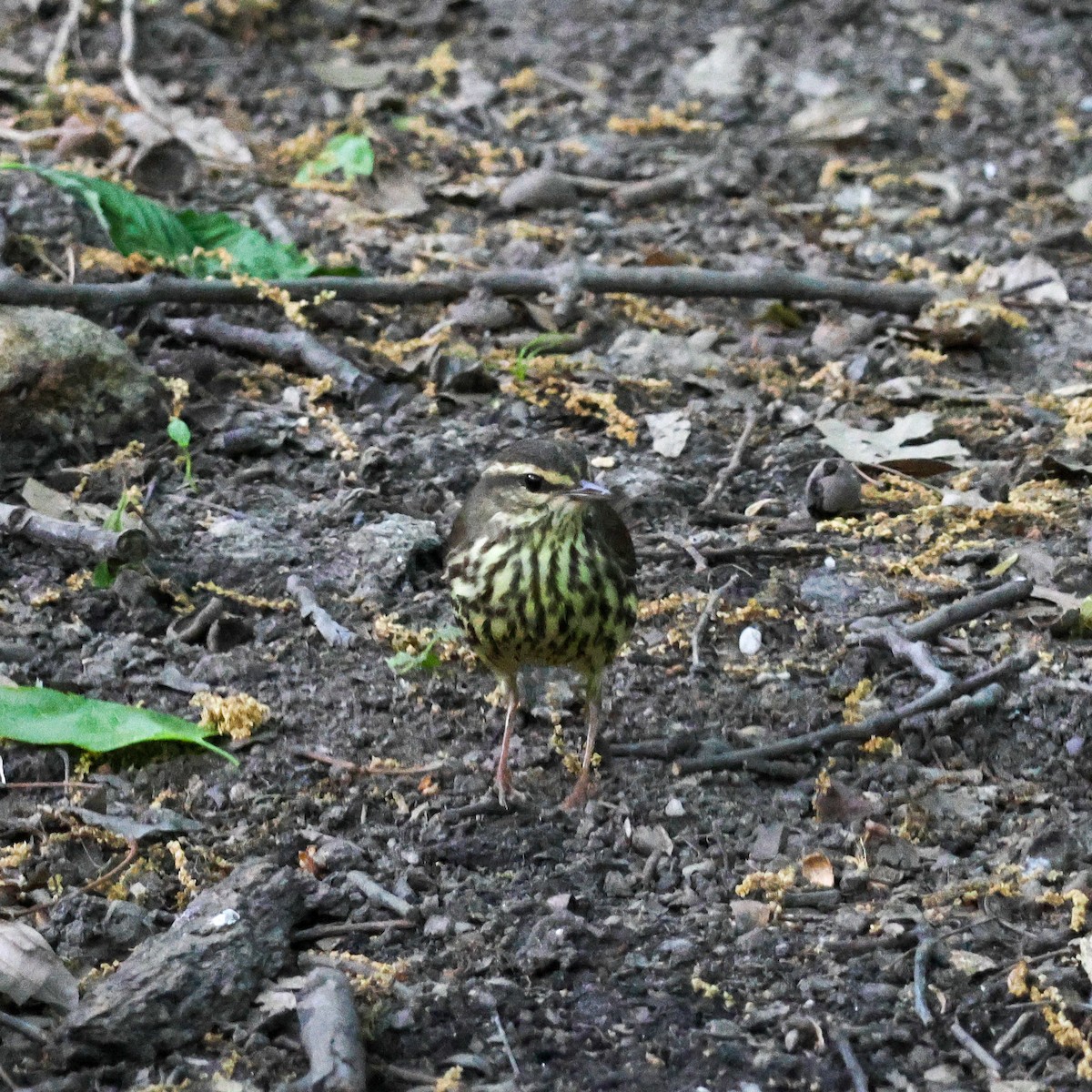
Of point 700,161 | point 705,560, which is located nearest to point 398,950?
point 705,560

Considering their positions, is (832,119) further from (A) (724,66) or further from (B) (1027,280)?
(B) (1027,280)

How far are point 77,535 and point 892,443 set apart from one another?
3.45 m

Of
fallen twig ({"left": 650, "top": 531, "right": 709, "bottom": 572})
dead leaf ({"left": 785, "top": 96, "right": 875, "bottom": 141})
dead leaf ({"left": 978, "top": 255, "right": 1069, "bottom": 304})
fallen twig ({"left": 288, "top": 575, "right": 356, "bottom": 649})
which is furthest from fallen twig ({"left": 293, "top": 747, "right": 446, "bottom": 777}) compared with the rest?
dead leaf ({"left": 785, "top": 96, "right": 875, "bottom": 141})

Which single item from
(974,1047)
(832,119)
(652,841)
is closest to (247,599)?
(652,841)

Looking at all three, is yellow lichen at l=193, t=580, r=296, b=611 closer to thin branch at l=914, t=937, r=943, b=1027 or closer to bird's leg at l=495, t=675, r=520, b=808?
bird's leg at l=495, t=675, r=520, b=808

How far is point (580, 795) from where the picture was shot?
5.22m

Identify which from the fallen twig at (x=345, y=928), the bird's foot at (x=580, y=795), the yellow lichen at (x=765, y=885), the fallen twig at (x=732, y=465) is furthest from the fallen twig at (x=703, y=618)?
the fallen twig at (x=345, y=928)

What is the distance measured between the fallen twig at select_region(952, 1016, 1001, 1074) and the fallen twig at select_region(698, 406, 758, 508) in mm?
3191

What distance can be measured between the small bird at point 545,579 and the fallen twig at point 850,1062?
1.38m

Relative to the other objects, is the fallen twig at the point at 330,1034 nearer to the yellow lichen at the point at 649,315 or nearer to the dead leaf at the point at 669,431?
the dead leaf at the point at 669,431

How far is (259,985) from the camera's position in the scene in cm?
410

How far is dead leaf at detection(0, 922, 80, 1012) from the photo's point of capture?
13.1ft

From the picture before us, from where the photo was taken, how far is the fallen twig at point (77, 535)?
5.95 meters

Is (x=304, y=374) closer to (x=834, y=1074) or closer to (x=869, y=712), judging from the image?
(x=869, y=712)
